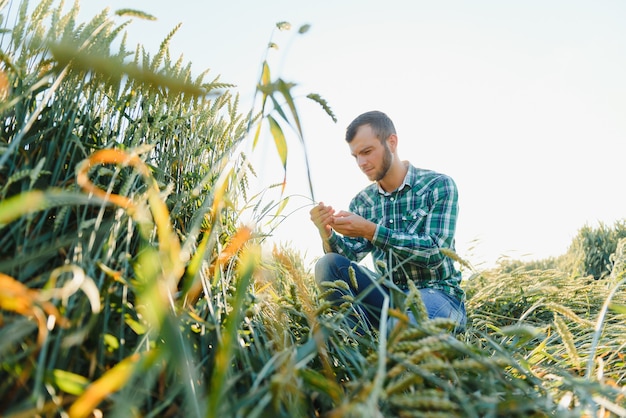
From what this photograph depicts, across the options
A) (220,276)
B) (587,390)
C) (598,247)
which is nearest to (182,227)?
(220,276)

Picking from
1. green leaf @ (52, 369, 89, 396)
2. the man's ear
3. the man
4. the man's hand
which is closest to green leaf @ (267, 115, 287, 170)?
green leaf @ (52, 369, 89, 396)

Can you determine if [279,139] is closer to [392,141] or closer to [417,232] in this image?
[417,232]

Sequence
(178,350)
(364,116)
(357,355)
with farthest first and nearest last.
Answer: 1. (364,116)
2. (357,355)
3. (178,350)

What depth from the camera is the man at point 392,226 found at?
187cm

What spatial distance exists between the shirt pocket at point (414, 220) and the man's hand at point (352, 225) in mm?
367

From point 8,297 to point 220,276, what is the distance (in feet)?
1.47

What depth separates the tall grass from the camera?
0.55 m

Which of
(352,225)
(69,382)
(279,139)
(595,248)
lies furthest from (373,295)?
(595,248)

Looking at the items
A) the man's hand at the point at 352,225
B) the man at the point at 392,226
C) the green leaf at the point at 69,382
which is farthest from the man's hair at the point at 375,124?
the green leaf at the point at 69,382

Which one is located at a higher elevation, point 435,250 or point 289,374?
point 435,250

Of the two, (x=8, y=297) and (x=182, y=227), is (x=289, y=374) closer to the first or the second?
(x=8, y=297)

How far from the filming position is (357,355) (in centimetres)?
76

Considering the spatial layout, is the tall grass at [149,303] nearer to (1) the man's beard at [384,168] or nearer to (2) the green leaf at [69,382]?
(2) the green leaf at [69,382]

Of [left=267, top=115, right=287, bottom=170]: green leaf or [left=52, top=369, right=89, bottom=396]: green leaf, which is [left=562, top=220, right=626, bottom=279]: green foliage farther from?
[left=52, top=369, right=89, bottom=396]: green leaf
